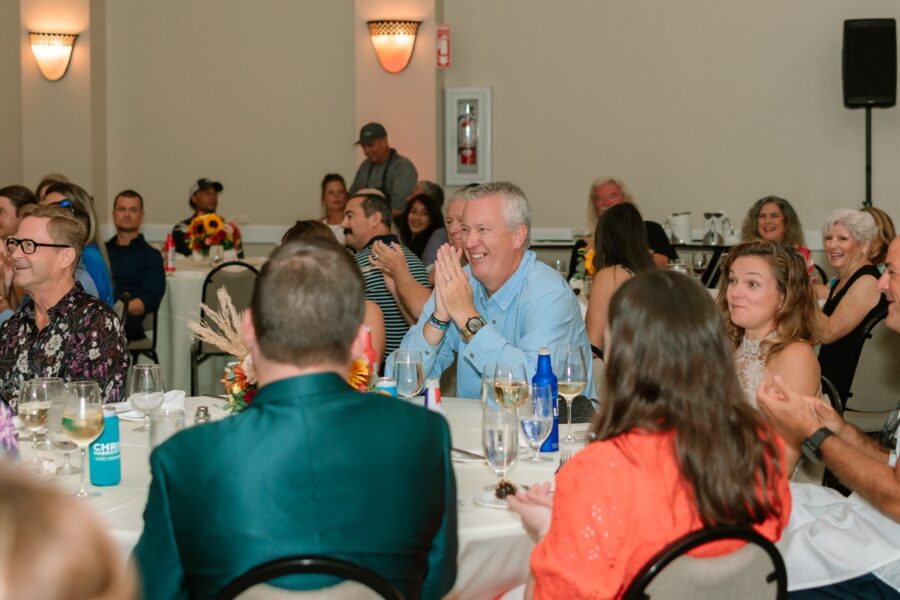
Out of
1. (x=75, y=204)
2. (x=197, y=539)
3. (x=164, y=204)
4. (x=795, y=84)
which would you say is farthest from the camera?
(x=164, y=204)

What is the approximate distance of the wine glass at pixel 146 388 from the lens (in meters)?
2.68

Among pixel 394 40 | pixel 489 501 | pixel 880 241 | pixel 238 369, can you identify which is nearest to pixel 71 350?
pixel 238 369

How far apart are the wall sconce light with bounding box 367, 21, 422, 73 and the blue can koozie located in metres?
6.94

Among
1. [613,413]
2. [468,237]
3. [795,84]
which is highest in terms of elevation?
[795,84]

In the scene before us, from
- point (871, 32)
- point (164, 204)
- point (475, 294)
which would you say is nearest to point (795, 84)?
point (871, 32)

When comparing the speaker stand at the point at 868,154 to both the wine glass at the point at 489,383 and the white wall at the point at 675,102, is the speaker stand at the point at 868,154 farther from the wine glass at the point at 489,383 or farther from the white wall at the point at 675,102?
the wine glass at the point at 489,383

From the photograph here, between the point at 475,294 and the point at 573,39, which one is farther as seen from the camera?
the point at 573,39

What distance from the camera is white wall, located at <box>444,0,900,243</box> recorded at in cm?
899

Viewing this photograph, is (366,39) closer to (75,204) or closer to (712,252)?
(712,252)

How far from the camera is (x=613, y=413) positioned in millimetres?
1843

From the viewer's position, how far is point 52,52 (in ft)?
30.9

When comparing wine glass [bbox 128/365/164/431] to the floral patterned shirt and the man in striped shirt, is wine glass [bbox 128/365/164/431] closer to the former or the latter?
the floral patterned shirt

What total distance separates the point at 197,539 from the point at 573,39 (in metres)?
8.18

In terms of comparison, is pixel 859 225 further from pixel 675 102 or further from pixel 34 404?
pixel 675 102
